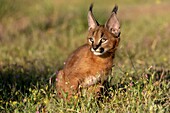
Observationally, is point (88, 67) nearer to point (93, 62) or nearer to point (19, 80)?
point (93, 62)

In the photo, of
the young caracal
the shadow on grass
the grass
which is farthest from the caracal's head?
the shadow on grass

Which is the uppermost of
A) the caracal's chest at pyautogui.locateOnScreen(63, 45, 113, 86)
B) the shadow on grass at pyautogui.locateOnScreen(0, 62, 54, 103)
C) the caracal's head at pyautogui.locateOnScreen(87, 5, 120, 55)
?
the caracal's head at pyautogui.locateOnScreen(87, 5, 120, 55)

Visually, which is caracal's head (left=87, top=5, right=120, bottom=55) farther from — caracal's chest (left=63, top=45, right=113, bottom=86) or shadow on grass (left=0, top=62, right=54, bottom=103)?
shadow on grass (left=0, top=62, right=54, bottom=103)

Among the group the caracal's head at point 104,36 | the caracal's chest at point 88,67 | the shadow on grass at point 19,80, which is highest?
the caracal's head at point 104,36

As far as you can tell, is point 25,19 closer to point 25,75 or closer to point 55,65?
point 55,65

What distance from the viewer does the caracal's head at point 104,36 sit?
5.63m

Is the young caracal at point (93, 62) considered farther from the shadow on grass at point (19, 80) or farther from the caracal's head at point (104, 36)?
the shadow on grass at point (19, 80)

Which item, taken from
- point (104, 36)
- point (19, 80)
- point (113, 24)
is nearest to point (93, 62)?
point (104, 36)

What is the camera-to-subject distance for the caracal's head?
563cm

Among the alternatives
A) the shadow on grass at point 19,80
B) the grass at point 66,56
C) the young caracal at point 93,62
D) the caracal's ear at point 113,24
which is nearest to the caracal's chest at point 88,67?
the young caracal at point 93,62

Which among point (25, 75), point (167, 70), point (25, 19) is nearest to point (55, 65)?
point (25, 75)

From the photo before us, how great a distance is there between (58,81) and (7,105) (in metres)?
0.79

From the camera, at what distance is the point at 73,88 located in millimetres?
5730

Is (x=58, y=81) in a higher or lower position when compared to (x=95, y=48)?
lower
